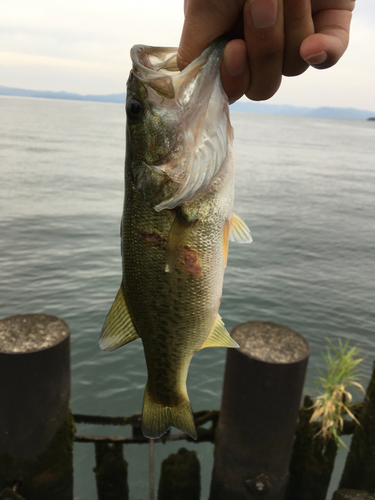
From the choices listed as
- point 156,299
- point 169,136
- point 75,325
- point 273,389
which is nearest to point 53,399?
point 273,389

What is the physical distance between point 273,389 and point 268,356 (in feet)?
1.22

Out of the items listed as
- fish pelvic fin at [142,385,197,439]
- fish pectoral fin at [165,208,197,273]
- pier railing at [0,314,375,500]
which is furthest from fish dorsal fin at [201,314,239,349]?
pier railing at [0,314,375,500]

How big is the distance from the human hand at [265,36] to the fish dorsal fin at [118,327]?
4.11ft

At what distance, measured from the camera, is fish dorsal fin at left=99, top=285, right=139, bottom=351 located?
2273mm

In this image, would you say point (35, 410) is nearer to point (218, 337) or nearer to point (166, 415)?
point (166, 415)

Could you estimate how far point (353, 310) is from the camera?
12805 mm

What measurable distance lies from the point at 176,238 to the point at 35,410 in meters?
3.76

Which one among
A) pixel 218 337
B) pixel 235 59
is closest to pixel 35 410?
pixel 218 337

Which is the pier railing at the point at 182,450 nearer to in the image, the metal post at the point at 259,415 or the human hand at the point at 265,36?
the metal post at the point at 259,415

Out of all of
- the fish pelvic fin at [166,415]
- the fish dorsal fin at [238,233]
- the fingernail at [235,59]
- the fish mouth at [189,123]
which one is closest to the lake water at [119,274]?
the fish pelvic fin at [166,415]

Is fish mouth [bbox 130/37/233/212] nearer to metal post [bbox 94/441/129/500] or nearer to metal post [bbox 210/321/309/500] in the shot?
metal post [bbox 210/321/309/500]

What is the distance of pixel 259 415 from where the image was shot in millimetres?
4855

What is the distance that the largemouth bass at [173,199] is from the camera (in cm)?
204

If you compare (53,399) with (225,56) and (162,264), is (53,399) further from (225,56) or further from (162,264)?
(225,56)
